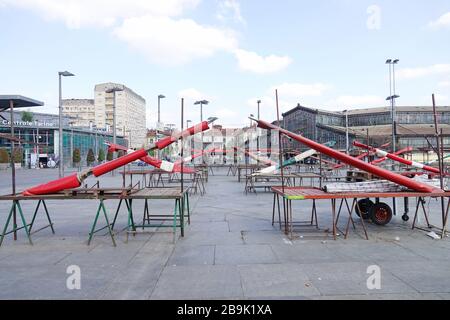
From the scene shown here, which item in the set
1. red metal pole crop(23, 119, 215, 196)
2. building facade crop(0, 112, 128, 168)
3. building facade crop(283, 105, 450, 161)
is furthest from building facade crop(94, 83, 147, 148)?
red metal pole crop(23, 119, 215, 196)

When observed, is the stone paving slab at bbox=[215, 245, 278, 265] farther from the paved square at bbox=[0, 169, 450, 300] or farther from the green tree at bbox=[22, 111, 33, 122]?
the green tree at bbox=[22, 111, 33, 122]

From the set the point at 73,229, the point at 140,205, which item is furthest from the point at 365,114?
the point at 73,229

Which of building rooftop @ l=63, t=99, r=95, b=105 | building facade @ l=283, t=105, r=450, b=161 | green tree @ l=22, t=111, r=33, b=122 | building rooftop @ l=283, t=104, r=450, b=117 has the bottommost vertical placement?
building facade @ l=283, t=105, r=450, b=161

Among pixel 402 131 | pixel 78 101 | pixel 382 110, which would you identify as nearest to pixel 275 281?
pixel 402 131

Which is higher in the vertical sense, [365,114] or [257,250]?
[365,114]

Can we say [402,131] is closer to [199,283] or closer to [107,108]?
[199,283]

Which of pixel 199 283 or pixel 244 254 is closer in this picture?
pixel 199 283

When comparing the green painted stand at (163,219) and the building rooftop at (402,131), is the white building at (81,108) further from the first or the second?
the green painted stand at (163,219)

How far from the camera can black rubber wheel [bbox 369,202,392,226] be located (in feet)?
30.5

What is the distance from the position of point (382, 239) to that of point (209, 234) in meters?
3.87

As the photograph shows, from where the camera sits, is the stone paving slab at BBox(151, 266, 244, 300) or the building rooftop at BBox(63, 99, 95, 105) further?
the building rooftop at BBox(63, 99, 95, 105)

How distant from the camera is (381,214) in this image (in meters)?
9.34
